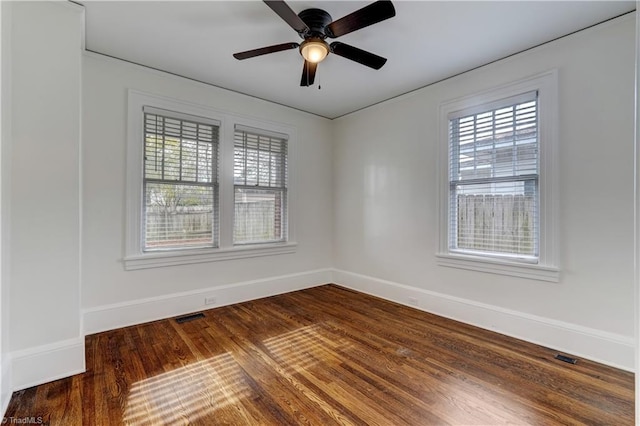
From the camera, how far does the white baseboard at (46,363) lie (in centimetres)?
199

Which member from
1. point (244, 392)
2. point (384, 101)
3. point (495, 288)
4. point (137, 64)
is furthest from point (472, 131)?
point (137, 64)

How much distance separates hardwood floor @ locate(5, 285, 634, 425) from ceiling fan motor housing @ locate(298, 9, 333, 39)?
8.47 feet

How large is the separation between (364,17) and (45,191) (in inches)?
99.8

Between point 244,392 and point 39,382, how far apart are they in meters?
1.45

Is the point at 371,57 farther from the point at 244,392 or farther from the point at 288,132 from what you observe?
the point at 244,392

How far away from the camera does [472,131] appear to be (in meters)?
3.24

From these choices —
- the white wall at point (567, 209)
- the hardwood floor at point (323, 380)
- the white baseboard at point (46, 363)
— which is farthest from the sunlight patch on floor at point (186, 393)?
the white wall at point (567, 209)

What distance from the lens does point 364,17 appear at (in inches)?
76.0

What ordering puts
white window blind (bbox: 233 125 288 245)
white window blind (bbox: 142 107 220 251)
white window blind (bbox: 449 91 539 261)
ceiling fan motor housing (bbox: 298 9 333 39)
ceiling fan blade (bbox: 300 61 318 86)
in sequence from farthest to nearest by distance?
white window blind (bbox: 233 125 288 245)
white window blind (bbox: 142 107 220 251)
white window blind (bbox: 449 91 539 261)
ceiling fan blade (bbox: 300 61 318 86)
ceiling fan motor housing (bbox: 298 9 333 39)

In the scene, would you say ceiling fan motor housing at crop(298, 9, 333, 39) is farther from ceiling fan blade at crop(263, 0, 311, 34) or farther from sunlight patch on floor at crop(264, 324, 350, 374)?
sunlight patch on floor at crop(264, 324, 350, 374)

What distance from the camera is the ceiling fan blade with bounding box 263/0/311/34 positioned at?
5.78 feet

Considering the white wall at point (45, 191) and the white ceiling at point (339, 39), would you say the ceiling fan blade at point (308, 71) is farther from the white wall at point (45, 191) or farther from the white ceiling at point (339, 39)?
the white wall at point (45, 191)

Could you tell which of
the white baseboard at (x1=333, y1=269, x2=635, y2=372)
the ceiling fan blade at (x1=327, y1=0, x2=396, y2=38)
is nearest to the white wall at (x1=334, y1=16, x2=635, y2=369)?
the white baseboard at (x1=333, y1=269, x2=635, y2=372)

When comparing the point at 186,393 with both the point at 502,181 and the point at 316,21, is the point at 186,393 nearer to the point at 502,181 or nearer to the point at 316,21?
the point at 316,21
